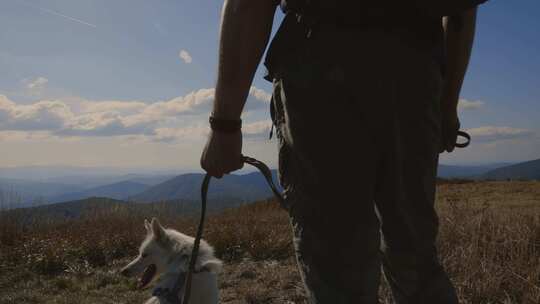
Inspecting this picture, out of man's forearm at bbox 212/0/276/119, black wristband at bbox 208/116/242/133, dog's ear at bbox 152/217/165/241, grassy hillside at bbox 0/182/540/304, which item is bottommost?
grassy hillside at bbox 0/182/540/304

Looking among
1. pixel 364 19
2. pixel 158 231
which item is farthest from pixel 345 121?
pixel 158 231

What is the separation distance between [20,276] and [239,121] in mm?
6253

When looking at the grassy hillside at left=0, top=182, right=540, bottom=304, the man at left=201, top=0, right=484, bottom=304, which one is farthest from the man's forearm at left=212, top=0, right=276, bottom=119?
the grassy hillside at left=0, top=182, right=540, bottom=304

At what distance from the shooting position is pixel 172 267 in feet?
11.9

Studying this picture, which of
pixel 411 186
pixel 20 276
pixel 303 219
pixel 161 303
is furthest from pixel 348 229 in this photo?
pixel 20 276

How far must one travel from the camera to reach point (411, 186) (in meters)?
1.34

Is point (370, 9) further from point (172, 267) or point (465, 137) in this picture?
point (172, 267)

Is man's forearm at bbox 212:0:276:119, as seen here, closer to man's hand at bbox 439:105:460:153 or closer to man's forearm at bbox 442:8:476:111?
man's forearm at bbox 442:8:476:111

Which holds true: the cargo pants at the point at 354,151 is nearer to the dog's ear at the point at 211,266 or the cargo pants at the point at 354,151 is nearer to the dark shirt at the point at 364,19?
the dark shirt at the point at 364,19

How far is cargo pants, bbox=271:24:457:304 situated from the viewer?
1198 mm

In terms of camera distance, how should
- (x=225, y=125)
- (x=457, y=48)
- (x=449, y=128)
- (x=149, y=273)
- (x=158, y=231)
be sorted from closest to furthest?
(x=225, y=125), (x=457, y=48), (x=449, y=128), (x=158, y=231), (x=149, y=273)

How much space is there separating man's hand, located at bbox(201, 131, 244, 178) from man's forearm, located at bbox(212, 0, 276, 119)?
72mm

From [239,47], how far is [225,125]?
0.26 meters

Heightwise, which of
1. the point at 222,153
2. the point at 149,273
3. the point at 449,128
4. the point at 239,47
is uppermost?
the point at 239,47
